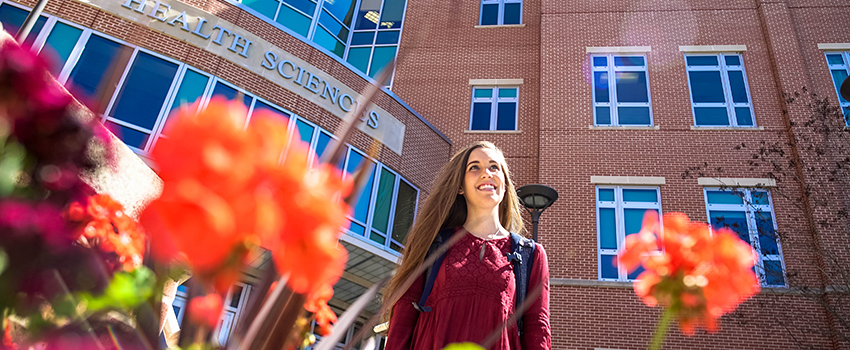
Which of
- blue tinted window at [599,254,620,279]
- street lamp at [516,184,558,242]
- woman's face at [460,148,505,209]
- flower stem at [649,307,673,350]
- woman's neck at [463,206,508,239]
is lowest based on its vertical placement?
flower stem at [649,307,673,350]

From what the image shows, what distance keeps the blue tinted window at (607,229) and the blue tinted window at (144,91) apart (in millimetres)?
9840

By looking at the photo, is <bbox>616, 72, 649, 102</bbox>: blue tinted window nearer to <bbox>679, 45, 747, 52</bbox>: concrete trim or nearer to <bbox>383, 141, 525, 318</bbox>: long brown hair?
<bbox>679, 45, 747, 52</bbox>: concrete trim

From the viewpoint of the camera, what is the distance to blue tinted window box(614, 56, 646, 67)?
1466 cm

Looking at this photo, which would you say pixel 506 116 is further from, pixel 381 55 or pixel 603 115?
pixel 381 55

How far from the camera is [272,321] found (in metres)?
0.39

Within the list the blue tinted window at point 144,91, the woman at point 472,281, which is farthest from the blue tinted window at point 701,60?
the woman at point 472,281

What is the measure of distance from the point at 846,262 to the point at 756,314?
86.2 inches

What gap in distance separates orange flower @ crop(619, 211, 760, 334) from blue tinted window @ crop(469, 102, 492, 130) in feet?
48.9

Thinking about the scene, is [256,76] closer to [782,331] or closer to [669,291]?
[669,291]

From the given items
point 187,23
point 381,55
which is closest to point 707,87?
point 381,55

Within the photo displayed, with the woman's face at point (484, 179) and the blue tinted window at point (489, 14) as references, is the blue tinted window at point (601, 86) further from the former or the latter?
the woman's face at point (484, 179)

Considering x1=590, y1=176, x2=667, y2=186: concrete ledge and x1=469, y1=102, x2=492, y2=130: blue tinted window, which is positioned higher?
x1=469, y1=102, x2=492, y2=130: blue tinted window

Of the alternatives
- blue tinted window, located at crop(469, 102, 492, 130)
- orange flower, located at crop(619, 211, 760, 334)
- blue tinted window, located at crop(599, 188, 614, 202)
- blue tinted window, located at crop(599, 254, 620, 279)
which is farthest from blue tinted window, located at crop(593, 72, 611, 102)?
orange flower, located at crop(619, 211, 760, 334)

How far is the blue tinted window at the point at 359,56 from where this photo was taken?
16.6 meters
